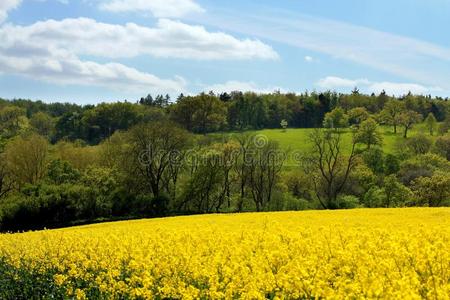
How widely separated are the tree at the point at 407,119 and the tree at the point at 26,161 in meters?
75.7

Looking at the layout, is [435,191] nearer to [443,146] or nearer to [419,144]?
[443,146]

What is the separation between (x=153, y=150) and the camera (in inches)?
2392

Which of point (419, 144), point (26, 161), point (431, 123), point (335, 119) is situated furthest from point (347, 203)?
point (431, 123)

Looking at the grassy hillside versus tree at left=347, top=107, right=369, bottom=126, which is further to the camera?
tree at left=347, top=107, right=369, bottom=126

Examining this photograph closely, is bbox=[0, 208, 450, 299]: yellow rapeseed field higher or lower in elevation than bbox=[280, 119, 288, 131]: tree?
lower

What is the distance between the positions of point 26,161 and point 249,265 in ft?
195

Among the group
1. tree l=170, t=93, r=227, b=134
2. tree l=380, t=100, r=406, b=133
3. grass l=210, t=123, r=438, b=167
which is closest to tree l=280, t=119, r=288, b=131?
grass l=210, t=123, r=438, b=167

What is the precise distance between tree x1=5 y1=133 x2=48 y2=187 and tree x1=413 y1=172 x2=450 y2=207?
43.6 m

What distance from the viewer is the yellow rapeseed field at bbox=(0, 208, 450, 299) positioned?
8109 mm

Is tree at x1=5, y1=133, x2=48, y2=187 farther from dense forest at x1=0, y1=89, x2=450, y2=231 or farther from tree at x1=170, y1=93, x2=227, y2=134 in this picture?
tree at x1=170, y1=93, x2=227, y2=134

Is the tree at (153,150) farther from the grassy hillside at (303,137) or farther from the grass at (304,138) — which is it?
the grassy hillside at (303,137)

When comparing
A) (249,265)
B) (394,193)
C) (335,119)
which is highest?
(335,119)

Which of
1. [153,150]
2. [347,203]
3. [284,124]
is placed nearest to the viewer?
[347,203]

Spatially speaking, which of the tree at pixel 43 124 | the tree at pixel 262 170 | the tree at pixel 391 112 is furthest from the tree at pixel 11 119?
the tree at pixel 391 112
